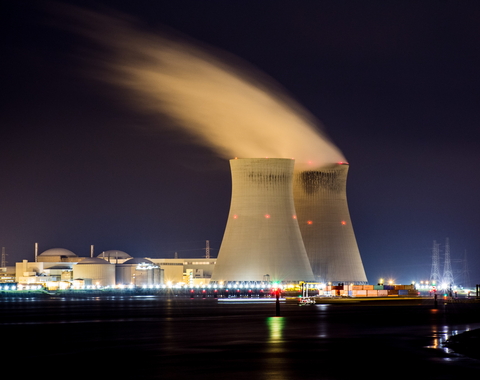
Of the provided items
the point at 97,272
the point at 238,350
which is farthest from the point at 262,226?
the point at 238,350

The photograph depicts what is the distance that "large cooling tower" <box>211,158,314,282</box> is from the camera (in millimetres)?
84312

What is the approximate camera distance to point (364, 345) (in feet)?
88.4

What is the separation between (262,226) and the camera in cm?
8469

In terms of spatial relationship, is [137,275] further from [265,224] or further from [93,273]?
[265,224]

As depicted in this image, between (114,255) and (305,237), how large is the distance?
6690 centimetres

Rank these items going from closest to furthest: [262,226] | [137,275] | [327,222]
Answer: [262,226] < [327,222] < [137,275]

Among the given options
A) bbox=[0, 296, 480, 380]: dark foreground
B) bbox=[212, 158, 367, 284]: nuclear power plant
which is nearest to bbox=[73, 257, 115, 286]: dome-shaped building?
bbox=[212, 158, 367, 284]: nuclear power plant

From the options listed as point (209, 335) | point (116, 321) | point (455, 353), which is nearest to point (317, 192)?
point (116, 321)

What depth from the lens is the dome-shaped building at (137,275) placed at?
132250 mm

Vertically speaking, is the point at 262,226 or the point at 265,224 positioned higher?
the point at 265,224

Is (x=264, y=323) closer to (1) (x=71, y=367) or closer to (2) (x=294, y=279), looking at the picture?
(1) (x=71, y=367)

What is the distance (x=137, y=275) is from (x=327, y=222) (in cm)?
4587

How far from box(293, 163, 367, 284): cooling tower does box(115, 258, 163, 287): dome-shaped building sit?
41.0 metres

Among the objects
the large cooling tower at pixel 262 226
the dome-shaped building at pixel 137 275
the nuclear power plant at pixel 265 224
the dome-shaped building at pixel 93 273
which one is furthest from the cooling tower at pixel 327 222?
the dome-shaped building at pixel 137 275
